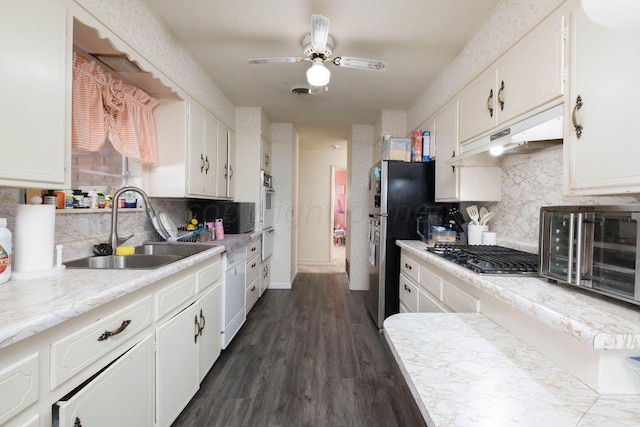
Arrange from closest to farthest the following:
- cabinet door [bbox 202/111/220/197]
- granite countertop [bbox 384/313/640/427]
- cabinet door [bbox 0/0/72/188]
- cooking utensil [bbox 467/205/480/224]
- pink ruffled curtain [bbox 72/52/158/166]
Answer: granite countertop [bbox 384/313/640/427]
cabinet door [bbox 0/0/72/188]
pink ruffled curtain [bbox 72/52/158/166]
cooking utensil [bbox 467/205/480/224]
cabinet door [bbox 202/111/220/197]

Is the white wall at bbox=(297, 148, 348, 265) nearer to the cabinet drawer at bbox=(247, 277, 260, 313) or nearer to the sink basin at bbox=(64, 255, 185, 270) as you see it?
the cabinet drawer at bbox=(247, 277, 260, 313)

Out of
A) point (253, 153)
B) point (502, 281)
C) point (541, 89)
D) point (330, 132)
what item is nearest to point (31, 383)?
point (502, 281)

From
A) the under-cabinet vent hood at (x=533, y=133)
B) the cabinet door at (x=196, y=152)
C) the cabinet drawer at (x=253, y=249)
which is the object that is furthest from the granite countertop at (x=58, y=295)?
the under-cabinet vent hood at (x=533, y=133)

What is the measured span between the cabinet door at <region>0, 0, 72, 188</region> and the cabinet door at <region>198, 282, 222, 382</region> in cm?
105

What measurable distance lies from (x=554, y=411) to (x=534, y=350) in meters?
0.38

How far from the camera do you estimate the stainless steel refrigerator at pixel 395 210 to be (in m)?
2.54

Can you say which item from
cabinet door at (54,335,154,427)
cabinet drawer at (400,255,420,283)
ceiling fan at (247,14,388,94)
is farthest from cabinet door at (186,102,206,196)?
cabinet drawer at (400,255,420,283)

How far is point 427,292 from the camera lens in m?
1.89

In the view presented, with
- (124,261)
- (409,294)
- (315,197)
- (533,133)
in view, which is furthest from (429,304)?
(315,197)

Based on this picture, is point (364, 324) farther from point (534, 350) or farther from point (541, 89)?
point (541, 89)

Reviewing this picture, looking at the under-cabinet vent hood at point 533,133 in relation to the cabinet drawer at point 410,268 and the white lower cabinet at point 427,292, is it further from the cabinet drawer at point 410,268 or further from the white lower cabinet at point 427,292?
the cabinet drawer at point 410,268

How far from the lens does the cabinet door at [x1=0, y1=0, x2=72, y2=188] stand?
90 centimetres

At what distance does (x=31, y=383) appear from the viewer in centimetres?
71

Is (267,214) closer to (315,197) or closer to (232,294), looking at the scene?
(232,294)
